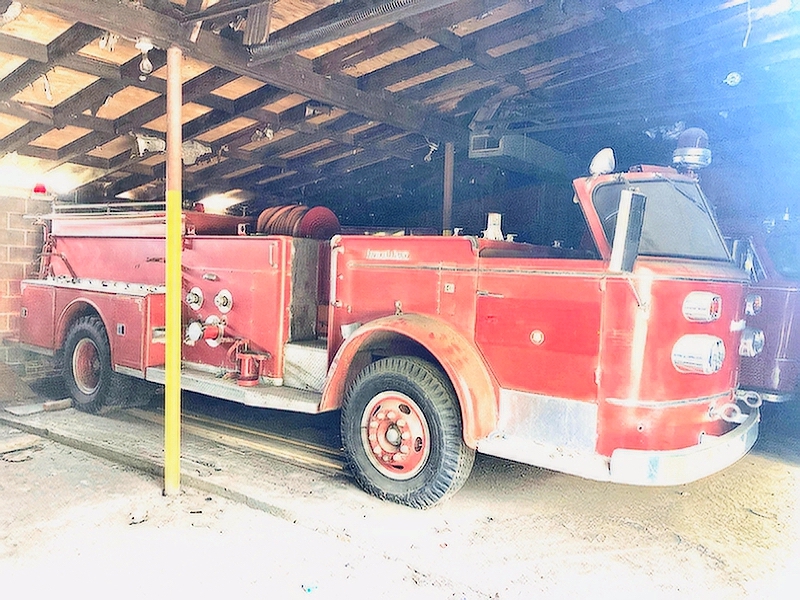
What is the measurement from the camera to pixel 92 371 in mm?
6125

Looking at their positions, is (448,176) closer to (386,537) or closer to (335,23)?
(335,23)

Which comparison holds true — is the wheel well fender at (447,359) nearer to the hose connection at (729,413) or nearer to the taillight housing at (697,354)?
the taillight housing at (697,354)

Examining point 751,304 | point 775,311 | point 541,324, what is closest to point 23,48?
point 541,324

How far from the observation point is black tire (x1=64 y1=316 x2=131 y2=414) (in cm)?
580

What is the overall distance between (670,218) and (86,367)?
528 cm

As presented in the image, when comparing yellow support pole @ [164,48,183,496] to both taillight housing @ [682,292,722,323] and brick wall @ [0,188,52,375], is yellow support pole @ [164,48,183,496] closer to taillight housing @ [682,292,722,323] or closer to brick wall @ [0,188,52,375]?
taillight housing @ [682,292,722,323]

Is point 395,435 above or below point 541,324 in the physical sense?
below

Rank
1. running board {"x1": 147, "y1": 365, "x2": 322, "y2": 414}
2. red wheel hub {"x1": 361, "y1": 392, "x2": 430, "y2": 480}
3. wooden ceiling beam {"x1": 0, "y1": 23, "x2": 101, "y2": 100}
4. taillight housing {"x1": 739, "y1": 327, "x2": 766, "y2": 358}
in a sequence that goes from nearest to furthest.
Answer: red wheel hub {"x1": 361, "y1": 392, "x2": 430, "y2": 480} < taillight housing {"x1": 739, "y1": 327, "x2": 766, "y2": 358} < running board {"x1": 147, "y1": 365, "x2": 322, "y2": 414} < wooden ceiling beam {"x1": 0, "y1": 23, "x2": 101, "y2": 100}

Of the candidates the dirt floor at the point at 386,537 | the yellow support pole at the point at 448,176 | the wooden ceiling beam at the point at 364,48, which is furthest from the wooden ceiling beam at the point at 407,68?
the dirt floor at the point at 386,537

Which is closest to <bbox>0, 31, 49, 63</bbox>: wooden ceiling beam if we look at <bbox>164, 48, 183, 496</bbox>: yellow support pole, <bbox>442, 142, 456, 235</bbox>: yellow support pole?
<bbox>164, 48, 183, 496</bbox>: yellow support pole

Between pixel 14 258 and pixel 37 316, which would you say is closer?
pixel 37 316

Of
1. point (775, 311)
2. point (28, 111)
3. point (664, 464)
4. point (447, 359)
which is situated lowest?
point (664, 464)

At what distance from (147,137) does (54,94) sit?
99 cm

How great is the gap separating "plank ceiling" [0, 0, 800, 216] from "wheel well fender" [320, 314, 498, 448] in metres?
1.90
